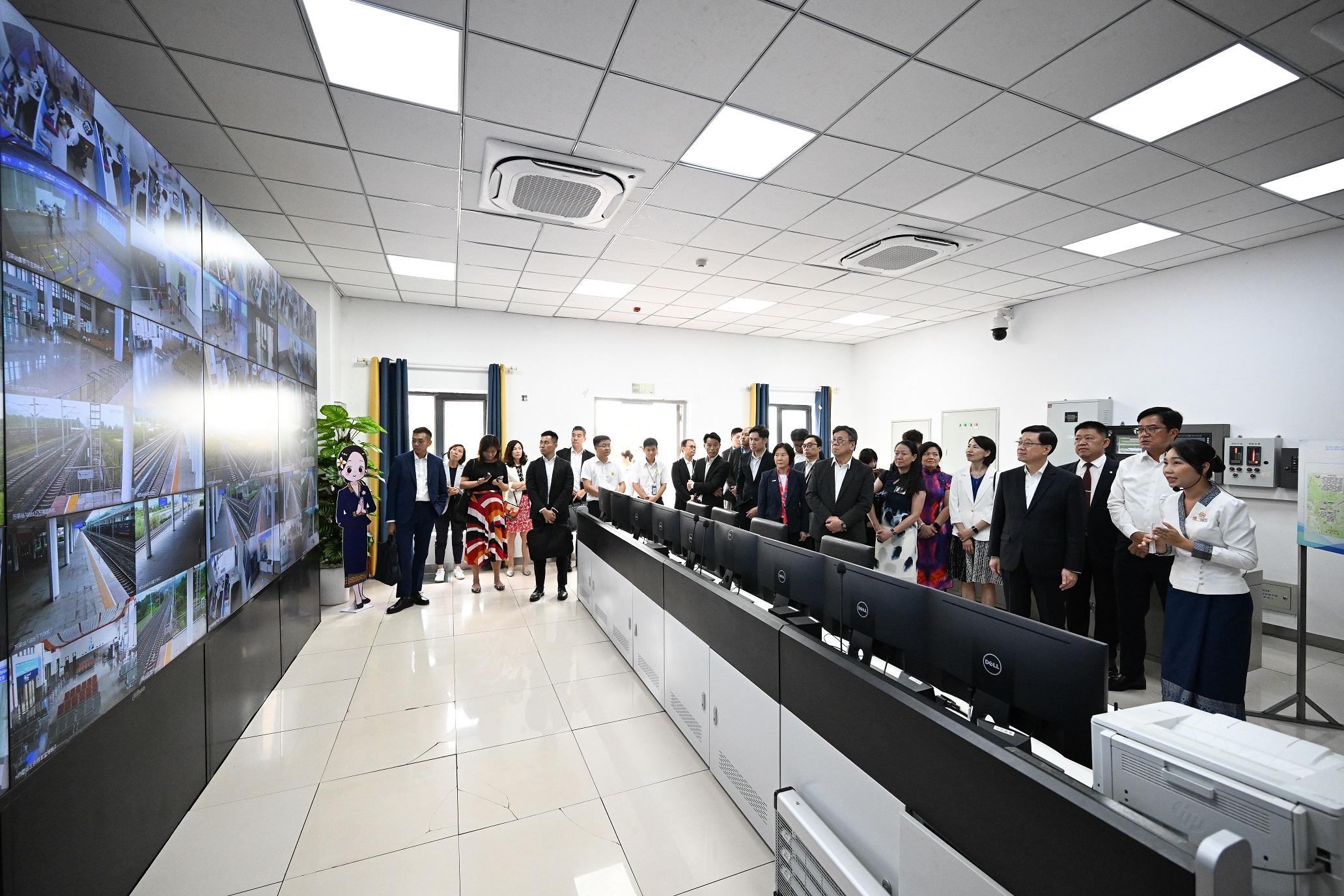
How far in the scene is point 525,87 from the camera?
102 inches

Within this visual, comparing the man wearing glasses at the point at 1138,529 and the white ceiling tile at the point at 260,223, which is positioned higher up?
the white ceiling tile at the point at 260,223

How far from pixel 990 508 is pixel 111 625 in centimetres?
485

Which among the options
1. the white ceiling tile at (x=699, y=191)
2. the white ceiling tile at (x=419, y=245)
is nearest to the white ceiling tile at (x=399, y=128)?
the white ceiling tile at (x=699, y=191)

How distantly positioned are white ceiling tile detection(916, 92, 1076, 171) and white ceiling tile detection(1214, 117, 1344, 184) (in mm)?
1350

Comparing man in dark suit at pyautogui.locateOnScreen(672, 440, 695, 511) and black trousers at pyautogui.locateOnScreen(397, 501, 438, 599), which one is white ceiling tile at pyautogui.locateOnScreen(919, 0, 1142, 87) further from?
black trousers at pyautogui.locateOnScreen(397, 501, 438, 599)

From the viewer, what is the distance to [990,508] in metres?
4.06

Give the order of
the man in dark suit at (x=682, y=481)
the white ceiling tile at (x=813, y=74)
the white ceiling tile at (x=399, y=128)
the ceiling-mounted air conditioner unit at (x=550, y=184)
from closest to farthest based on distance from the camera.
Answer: the white ceiling tile at (x=813, y=74) < the white ceiling tile at (x=399, y=128) < the ceiling-mounted air conditioner unit at (x=550, y=184) < the man in dark suit at (x=682, y=481)

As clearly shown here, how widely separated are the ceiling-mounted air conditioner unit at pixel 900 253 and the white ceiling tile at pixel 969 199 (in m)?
0.34

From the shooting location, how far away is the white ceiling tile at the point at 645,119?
2627 mm

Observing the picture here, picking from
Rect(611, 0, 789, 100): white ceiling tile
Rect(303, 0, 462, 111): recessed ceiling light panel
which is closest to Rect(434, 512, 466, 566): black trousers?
Rect(303, 0, 462, 111): recessed ceiling light panel

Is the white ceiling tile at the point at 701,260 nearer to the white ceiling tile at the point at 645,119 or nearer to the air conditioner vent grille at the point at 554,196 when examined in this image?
the air conditioner vent grille at the point at 554,196

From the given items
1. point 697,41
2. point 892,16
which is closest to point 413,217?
point 697,41

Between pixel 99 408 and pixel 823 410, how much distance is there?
28.0ft

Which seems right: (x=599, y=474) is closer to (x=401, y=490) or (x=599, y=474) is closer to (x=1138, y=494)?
(x=401, y=490)
